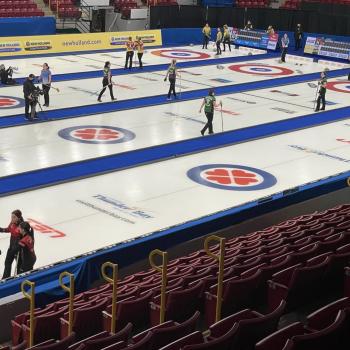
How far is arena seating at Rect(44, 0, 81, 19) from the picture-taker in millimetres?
37875

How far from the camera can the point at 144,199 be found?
14.8 meters

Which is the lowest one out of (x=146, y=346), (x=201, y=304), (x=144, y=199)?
(x=144, y=199)

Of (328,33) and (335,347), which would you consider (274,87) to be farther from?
(335,347)

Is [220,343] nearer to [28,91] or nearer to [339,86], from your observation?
[28,91]

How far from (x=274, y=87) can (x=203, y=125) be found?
768cm

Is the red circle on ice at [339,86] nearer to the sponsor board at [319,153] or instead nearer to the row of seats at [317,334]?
the sponsor board at [319,153]

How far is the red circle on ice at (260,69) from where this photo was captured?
31.8m

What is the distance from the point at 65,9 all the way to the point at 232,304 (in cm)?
3311

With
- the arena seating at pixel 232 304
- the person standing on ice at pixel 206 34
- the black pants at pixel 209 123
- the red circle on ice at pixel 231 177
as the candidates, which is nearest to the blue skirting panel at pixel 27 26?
the person standing on ice at pixel 206 34

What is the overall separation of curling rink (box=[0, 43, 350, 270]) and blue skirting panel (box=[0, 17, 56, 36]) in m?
4.90

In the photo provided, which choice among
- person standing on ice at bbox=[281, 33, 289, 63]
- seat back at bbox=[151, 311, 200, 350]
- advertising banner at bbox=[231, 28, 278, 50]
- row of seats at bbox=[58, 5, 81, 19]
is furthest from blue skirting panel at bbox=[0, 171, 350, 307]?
row of seats at bbox=[58, 5, 81, 19]

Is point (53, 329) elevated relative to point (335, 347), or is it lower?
lower

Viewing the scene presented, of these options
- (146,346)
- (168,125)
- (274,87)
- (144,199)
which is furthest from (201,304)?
(274,87)

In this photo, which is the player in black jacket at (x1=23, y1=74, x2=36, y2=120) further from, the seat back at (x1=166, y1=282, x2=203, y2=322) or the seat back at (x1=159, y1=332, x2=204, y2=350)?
the seat back at (x1=159, y1=332, x2=204, y2=350)
